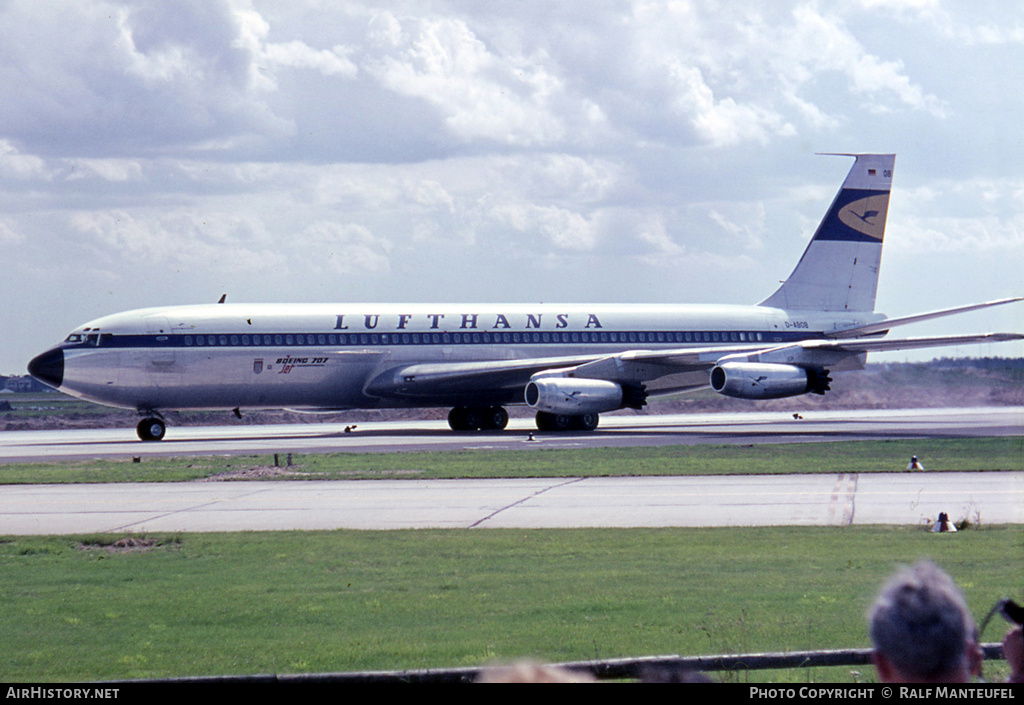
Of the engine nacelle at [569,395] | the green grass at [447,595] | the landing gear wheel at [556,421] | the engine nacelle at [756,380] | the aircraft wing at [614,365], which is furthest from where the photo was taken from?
the landing gear wheel at [556,421]

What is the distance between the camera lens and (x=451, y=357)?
143 ft

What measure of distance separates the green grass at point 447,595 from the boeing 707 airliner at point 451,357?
895 inches

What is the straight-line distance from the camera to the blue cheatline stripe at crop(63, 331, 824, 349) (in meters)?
38.7

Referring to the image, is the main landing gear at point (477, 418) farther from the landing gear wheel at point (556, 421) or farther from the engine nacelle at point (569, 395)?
the engine nacelle at point (569, 395)

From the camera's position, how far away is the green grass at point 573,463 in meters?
26.0

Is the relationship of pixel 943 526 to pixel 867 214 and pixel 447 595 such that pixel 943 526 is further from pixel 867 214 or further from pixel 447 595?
pixel 867 214

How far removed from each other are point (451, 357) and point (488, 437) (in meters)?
4.98

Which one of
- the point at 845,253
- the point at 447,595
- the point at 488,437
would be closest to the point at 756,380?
the point at 488,437

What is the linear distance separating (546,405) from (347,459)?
11240 mm

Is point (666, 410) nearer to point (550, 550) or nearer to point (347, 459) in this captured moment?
point (347, 459)

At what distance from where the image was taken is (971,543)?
15.1 meters

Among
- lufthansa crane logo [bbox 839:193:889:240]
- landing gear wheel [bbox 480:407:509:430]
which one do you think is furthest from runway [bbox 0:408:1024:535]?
lufthansa crane logo [bbox 839:193:889:240]

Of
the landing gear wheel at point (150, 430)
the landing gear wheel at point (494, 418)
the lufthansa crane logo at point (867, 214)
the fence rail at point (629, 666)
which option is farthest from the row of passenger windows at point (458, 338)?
the fence rail at point (629, 666)

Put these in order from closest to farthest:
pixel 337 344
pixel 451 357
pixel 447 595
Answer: pixel 447 595 → pixel 337 344 → pixel 451 357
